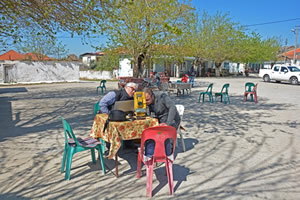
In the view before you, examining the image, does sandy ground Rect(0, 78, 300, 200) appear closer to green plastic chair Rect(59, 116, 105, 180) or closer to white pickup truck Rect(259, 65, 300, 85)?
green plastic chair Rect(59, 116, 105, 180)

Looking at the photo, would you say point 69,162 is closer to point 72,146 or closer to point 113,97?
point 72,146

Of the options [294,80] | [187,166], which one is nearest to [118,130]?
[187,166]

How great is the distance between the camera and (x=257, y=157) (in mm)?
4914

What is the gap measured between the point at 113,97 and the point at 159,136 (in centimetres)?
167

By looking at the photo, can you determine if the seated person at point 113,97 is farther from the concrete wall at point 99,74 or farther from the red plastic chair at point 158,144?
the concrete wall at point 99,74

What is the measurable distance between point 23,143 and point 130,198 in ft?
11.1

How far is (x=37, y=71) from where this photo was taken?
25375 mm

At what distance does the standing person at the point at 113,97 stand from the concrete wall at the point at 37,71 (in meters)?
23.0

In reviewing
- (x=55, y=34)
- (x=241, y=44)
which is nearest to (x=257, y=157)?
(x=55, y=34)

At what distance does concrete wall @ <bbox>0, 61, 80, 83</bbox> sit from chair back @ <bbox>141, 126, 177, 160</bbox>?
24576 mm

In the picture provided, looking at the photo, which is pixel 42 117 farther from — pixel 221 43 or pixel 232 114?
pixel 221 43

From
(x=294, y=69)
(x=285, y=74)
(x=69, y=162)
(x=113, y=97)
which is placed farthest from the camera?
(x=285, y=74)

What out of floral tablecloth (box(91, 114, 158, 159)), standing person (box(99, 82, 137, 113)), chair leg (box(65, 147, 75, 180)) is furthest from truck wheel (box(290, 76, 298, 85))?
chair leg (box(65, 147, 75, 180))

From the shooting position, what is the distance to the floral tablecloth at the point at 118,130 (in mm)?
3762
